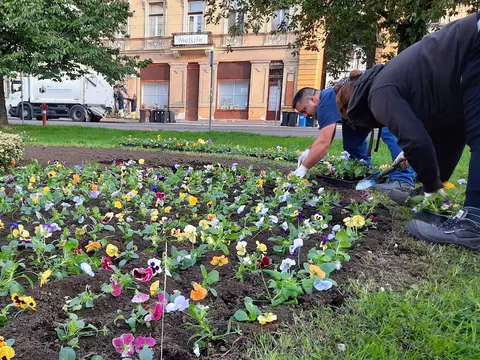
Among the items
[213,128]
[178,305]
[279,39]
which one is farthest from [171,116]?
[178,305]

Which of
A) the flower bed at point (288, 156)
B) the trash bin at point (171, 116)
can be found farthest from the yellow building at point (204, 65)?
the flower bed at point (288, 156)

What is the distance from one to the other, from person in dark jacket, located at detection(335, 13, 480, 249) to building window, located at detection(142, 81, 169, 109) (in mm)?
26318

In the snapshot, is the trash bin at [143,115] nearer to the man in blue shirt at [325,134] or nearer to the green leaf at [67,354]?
the man in blue shirt at [325,134]

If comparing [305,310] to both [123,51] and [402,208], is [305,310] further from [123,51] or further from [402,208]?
[123,51]

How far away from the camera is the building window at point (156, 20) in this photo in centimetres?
2684

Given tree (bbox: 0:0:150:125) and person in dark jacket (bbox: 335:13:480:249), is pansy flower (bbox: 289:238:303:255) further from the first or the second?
tree (bbox: 0:0:150:125)

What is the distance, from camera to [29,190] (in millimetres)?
3020

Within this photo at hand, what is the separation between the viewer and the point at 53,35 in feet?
30.8

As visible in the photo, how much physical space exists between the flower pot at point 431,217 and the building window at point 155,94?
1033 inches

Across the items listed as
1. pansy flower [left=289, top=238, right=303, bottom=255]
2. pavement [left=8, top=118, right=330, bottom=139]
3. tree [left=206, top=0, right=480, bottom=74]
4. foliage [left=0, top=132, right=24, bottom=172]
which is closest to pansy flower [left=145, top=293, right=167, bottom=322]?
pansy flower [left=289, top=238, right=303, bottom=255]

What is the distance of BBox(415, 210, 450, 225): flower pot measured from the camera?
2.24m

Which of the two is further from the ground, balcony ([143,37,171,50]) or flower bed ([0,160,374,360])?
balcony ([143,37,171,50])

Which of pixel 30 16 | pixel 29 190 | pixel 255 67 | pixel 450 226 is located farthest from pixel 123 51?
pixel 450 226

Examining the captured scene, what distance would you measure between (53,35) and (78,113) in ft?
39.9
